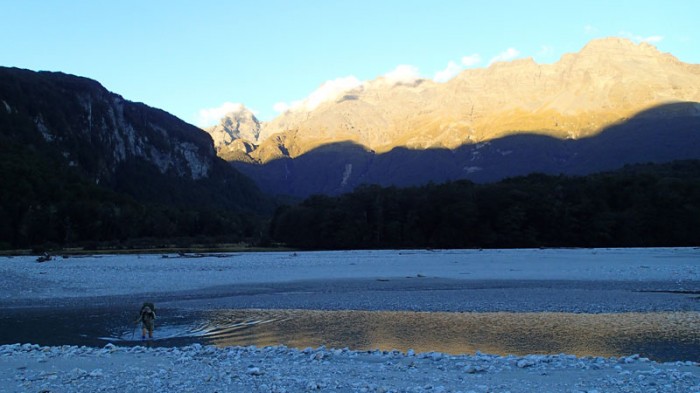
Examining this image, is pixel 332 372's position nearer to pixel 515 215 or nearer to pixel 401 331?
pixel 401 331

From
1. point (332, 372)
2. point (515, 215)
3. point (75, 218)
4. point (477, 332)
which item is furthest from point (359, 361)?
point (75, 218)

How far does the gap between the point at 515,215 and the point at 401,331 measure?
3345 inches

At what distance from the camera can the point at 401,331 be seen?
820 inches

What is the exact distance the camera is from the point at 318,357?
1555 cm

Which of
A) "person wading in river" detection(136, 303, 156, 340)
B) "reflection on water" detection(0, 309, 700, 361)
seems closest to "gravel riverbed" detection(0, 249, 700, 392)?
"reflection on water" detection(0, 309, 700, 361)

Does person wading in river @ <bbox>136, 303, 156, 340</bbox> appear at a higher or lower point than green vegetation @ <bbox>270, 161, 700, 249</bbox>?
lower

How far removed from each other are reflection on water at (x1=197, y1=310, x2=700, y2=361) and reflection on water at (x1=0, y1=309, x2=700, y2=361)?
3cm

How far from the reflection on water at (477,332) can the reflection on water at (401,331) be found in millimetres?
30

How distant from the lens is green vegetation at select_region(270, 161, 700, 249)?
9538 cm

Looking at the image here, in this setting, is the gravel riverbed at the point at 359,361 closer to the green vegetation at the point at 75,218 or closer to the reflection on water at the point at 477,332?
the reflection on water at the point at 477,332

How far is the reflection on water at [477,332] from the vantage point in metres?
17.2

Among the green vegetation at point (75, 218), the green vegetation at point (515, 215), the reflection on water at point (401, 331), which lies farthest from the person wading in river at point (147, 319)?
the green vegetation at point (75, 218)

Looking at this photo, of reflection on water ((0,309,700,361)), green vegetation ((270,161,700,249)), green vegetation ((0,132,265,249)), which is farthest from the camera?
green vegetation ((0,132,265,249))

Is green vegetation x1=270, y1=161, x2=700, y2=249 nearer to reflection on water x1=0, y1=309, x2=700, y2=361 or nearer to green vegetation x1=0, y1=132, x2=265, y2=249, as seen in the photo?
green vegetation x1=0, y1=132, x2=265, y2=249
